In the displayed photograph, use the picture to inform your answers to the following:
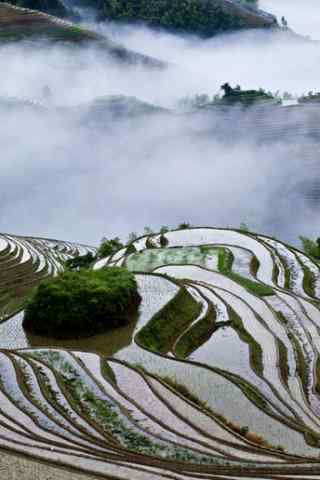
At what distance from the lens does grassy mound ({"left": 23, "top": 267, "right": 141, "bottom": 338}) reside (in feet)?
56.3

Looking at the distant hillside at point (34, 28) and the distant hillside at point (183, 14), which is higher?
the distant hillside at point (34, 28)

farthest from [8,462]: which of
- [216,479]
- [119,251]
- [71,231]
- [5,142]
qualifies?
[5,142]

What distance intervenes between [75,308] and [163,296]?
2845 millimetres

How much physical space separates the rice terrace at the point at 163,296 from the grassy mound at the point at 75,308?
39mm

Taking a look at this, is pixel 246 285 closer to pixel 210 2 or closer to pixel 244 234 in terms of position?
pixel 244 234

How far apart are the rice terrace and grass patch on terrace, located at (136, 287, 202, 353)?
0.06 metres

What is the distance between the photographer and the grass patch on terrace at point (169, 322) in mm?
16359

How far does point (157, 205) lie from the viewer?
240ft

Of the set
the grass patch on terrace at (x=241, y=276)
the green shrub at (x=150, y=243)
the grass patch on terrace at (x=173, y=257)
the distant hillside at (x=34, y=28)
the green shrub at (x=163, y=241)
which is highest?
the grass patch on terrace at (x=241, y=276)

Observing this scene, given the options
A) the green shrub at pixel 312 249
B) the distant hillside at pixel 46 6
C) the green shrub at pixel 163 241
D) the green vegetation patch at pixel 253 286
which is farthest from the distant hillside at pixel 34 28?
the green vegetation patch at pixel 253 286

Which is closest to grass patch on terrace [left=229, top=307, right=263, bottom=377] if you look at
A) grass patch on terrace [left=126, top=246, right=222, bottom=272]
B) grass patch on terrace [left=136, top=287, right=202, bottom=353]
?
grass patch on terrace [left=136, top=287, right=202, bottom=353]

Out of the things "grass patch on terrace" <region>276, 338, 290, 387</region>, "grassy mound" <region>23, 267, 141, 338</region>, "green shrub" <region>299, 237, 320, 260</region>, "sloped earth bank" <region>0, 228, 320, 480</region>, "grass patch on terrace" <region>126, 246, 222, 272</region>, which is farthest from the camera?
"green shrub" <region>299, 237, 320, 260</region>

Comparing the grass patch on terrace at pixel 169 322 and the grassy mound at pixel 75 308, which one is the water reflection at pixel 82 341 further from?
the grass patch on terrace at pixel 169 322

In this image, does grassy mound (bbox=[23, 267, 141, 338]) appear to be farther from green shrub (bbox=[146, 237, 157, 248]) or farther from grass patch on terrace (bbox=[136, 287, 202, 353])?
green shrub (bbox=[146, 237, 157, 248])
